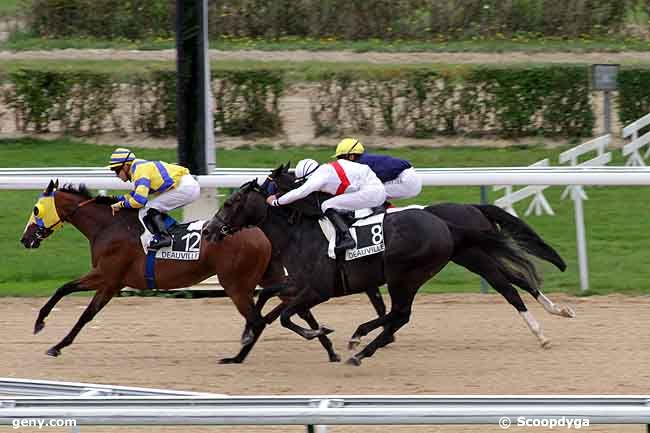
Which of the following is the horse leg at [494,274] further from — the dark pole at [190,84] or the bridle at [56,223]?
the dark pole at [190,84]

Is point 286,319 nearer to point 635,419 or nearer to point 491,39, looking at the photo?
point 635,419

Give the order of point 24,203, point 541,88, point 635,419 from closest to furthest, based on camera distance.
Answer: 1. point 635,419
2. point 24,203
3. point 541,88

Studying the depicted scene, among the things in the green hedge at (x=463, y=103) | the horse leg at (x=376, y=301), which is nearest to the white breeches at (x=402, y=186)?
the horse leg at (x=376, y=301)

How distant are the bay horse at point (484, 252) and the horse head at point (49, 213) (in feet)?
4.24

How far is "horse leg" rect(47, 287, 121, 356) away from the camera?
26.2ft

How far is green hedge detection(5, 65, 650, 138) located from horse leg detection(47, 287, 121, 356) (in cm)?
716

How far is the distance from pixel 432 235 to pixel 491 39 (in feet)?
41.6

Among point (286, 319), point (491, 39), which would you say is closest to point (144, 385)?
point (286, 319)

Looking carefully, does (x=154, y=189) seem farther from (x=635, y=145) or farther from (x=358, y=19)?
(x=358, y=19)

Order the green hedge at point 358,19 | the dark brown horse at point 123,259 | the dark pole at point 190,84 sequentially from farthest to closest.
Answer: the green hedge at point 358,19 → the dark pole at point 190,84 → the dark brown horse at point 123,259

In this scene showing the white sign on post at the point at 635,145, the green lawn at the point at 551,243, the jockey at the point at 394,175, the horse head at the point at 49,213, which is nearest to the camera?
the horse head at the point at 49,213

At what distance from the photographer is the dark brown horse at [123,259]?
8.02 meters

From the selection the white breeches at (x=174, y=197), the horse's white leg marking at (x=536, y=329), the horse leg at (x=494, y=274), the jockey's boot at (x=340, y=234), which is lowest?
the horse's white leg marking at (x=536, y=329)

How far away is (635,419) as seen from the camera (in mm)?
4125
